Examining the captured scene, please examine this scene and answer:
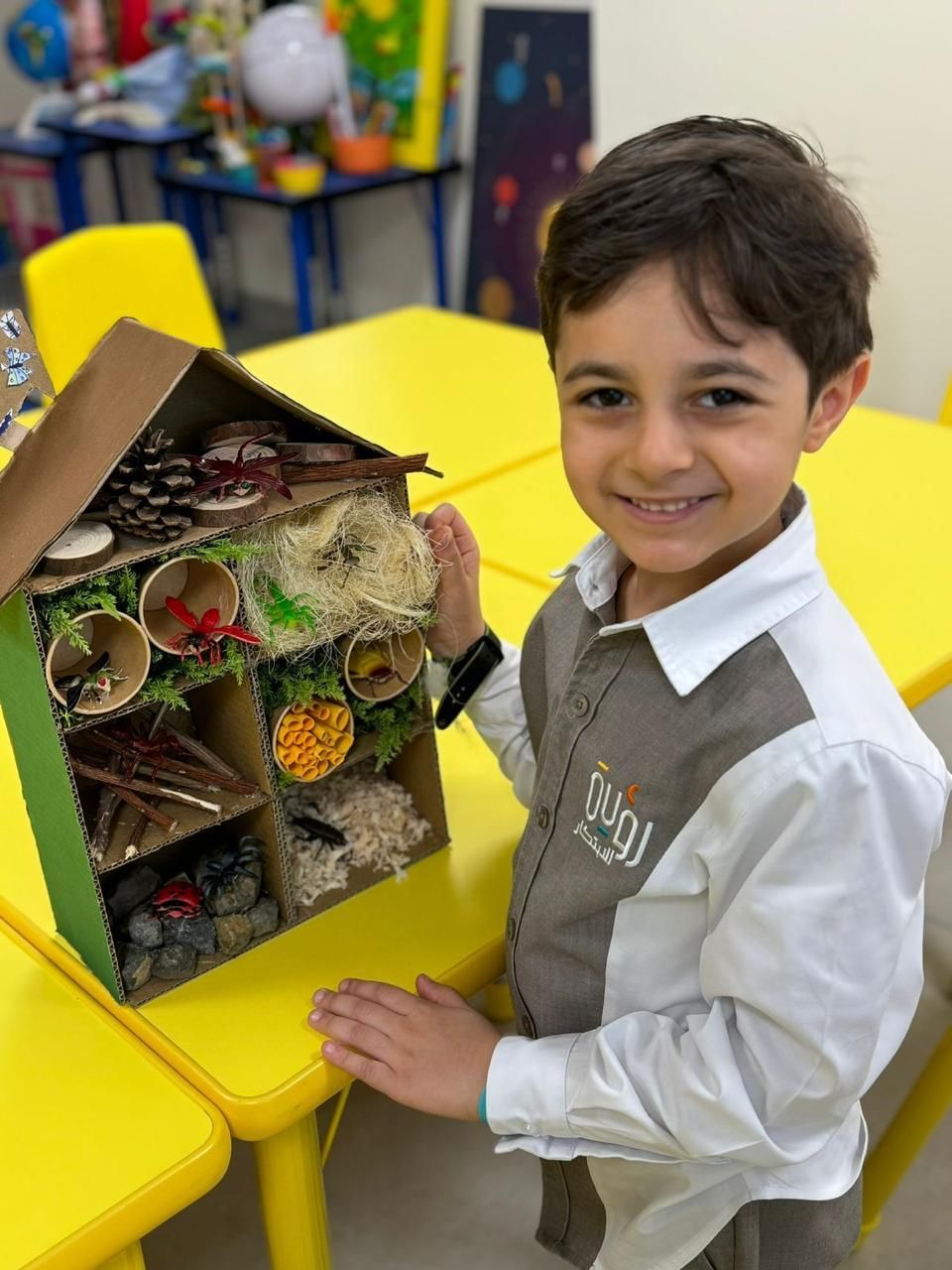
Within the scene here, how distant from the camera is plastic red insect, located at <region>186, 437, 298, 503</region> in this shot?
2.78 ft

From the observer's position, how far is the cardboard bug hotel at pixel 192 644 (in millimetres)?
810

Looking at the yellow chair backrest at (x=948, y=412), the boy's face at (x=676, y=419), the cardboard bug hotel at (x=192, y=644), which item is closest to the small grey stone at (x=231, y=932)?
the cardboard bug hotel at (x=192, y=644)

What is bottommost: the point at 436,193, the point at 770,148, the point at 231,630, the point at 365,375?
the point at 436,193

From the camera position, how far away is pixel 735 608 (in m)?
0.80

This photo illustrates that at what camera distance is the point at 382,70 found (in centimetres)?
408

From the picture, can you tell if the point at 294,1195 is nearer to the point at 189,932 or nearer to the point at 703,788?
the point at 189,932

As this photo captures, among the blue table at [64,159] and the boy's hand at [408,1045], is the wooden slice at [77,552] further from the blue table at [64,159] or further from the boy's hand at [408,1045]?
the blue table at [64,159]

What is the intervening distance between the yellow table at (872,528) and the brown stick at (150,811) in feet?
1.84

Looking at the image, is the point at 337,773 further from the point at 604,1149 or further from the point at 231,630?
the point at 604,1149

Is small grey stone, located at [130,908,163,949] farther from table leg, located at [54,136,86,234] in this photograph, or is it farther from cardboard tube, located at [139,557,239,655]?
table leg, located at [54,136,86,234]

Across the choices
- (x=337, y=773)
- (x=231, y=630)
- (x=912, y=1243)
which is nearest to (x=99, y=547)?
(x=231, y=630)

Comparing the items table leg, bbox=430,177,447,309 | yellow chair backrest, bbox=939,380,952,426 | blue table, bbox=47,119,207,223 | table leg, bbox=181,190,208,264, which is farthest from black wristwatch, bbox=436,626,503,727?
table leg, bbox=181,190,208,264

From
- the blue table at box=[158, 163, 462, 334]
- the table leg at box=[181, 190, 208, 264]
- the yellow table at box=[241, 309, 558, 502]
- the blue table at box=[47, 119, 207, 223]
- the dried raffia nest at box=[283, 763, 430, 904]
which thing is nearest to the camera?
the dried raffia nest at box=[283, 763, 430, 904]

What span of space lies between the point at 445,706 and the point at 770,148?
0.55 metres
